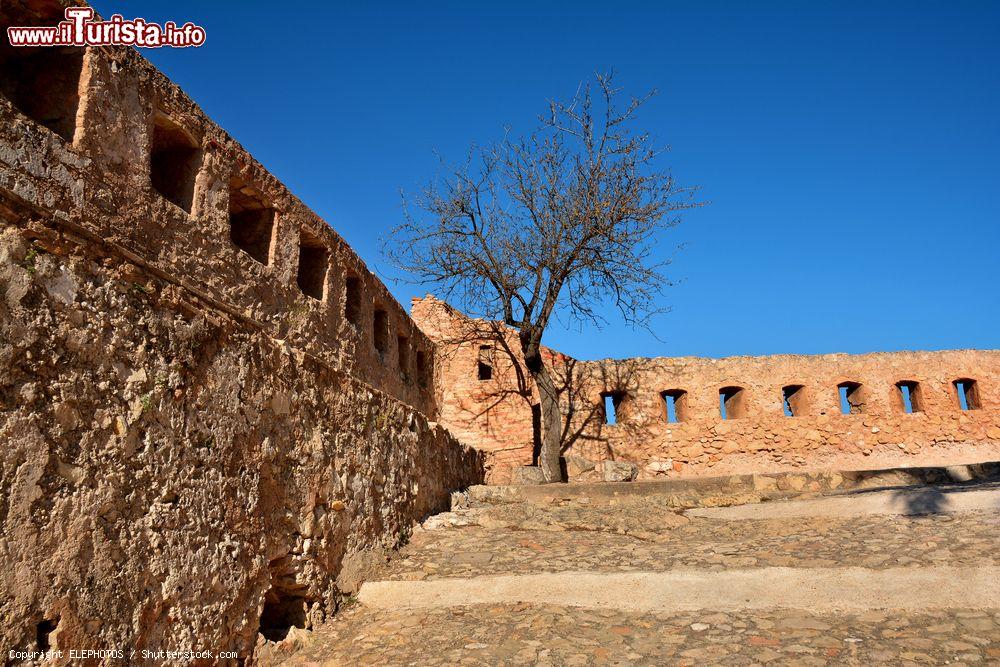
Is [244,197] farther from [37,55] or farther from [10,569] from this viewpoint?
[10,569]

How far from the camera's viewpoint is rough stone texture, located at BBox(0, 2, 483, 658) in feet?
11.7

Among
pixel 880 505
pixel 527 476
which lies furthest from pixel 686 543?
pixel 527 476

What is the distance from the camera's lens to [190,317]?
15.7 feet

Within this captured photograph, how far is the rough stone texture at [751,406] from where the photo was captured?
15.3m

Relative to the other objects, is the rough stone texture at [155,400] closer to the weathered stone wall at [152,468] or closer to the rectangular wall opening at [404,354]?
the weathered stone wall at [152,468]

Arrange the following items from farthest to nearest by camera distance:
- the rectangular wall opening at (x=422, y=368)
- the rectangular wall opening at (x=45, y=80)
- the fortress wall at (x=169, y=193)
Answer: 1. the rectangular wall opening at (x=422, y=368)
2. the rectangular wall opening at (x=45, y=80)
3. the fortress wall at (x=169, y=193)

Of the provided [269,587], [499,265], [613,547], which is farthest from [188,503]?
[499,265]

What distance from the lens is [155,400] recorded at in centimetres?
436

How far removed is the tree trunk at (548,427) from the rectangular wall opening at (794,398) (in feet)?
18.0

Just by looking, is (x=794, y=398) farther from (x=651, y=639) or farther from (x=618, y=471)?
(x=651, y=639)

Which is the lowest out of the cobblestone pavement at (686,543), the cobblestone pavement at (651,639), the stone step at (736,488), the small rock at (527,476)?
the cobblestone pavement at (651,639)

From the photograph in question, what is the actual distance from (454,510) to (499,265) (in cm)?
632

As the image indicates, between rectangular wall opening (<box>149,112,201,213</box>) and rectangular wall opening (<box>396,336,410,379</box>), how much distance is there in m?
4.77

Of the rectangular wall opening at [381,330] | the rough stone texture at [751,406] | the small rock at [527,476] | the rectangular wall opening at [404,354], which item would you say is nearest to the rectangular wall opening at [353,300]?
the rectangular wall opening at [381,330]
